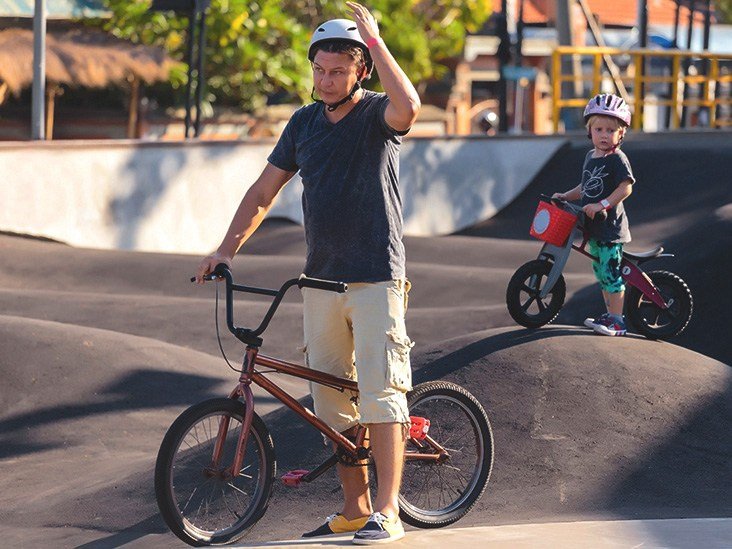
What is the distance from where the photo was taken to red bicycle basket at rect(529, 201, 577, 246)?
7902 mm

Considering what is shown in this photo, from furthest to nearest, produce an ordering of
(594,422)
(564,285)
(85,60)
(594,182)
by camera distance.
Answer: (85,60) → (564,285) → (594,182) → (594,422)

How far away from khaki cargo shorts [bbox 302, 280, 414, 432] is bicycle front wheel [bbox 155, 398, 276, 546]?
1.30 ft

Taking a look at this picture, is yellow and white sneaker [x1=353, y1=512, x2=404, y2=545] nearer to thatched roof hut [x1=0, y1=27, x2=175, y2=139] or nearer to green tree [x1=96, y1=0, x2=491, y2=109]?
thatched roof hut [x1=0, y1=27, x2=175, y2=139]

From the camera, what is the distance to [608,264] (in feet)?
26.4

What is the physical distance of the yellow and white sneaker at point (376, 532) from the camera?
4941 millimetres

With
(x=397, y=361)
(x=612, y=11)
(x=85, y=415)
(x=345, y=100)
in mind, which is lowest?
(x=85, y=415)

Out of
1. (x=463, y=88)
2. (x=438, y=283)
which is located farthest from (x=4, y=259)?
(x=463, y=88)

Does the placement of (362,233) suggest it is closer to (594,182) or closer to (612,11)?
(594,182)

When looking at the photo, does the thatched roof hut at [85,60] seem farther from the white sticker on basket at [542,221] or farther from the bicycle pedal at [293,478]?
the bicycle pedal at [293,478]

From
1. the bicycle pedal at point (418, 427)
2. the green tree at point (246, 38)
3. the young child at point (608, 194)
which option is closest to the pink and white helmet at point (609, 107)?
the young child at point (608, 194)

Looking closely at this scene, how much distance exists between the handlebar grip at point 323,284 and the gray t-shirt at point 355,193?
0.10 metres

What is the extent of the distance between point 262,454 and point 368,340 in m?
0.63

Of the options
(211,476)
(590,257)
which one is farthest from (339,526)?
(590,257)

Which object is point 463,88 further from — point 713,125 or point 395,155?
point 395,155
